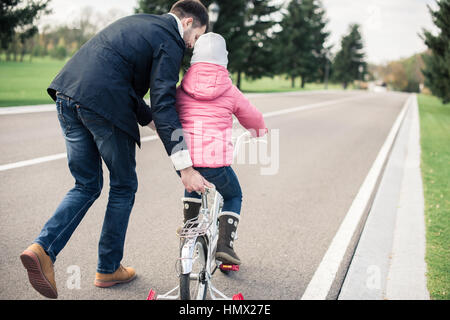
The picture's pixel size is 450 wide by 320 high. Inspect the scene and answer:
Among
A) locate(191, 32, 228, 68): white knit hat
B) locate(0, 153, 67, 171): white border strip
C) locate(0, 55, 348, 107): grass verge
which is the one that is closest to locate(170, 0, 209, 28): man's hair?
locate(191, 32, 228, 68): white knit hat

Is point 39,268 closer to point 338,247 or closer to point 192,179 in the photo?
point 192,179

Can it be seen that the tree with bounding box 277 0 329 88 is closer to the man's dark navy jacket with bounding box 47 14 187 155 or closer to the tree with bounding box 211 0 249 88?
the tree with bounding box 211 0 249 88

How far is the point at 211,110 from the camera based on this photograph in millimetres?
2402

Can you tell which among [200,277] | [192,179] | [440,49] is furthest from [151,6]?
[200,277]

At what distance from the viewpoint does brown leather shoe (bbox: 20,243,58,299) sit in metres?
2.38

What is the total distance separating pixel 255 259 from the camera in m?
3.51

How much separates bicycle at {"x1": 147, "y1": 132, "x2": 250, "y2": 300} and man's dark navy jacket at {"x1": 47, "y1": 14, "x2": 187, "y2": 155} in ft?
1.64

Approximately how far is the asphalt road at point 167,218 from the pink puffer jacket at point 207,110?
1.14 m

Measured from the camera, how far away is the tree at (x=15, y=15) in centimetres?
1369

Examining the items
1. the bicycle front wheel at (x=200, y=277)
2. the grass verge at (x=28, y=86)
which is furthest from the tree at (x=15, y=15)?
the bicycle front wheel at (x=200, y=277)

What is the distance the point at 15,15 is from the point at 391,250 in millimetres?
14654

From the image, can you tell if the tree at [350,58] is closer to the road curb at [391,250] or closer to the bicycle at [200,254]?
the road curb at [391,250]
